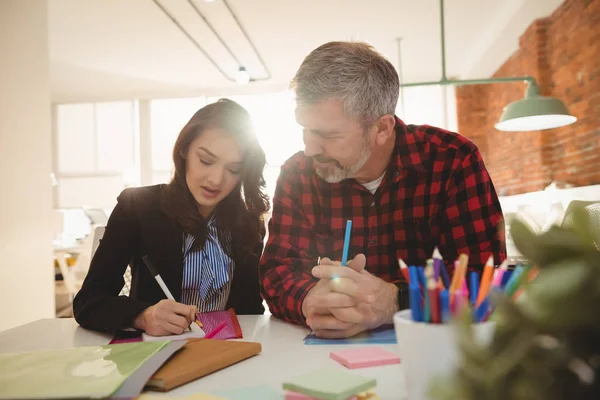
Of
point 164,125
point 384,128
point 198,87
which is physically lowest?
point 384,128

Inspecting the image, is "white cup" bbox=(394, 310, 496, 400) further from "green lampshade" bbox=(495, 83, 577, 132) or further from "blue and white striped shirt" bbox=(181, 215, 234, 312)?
"green lampshade" bbox=(495, 83, 577, 132)

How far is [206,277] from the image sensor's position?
1.53 m

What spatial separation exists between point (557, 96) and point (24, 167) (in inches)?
186

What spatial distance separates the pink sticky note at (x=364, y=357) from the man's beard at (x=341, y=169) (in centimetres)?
62

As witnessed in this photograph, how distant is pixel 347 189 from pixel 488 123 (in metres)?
6.43

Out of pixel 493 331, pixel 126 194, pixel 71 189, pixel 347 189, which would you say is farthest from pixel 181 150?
pixel 71 189


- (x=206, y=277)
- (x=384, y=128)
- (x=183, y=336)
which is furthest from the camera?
(x=206, y=277)

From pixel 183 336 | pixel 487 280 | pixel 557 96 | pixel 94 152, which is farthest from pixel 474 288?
pixel 94 152

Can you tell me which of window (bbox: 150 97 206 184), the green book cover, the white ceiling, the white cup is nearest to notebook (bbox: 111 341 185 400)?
the green book cover

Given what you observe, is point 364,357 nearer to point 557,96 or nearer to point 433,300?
point 433,300

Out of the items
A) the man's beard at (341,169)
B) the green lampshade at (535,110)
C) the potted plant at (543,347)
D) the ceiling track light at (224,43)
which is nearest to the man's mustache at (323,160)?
the man's beard at (341,169)

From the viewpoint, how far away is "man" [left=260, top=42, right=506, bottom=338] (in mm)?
1268

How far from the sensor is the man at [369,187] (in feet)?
4.16

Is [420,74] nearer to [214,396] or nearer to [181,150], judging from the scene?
[181,150]
